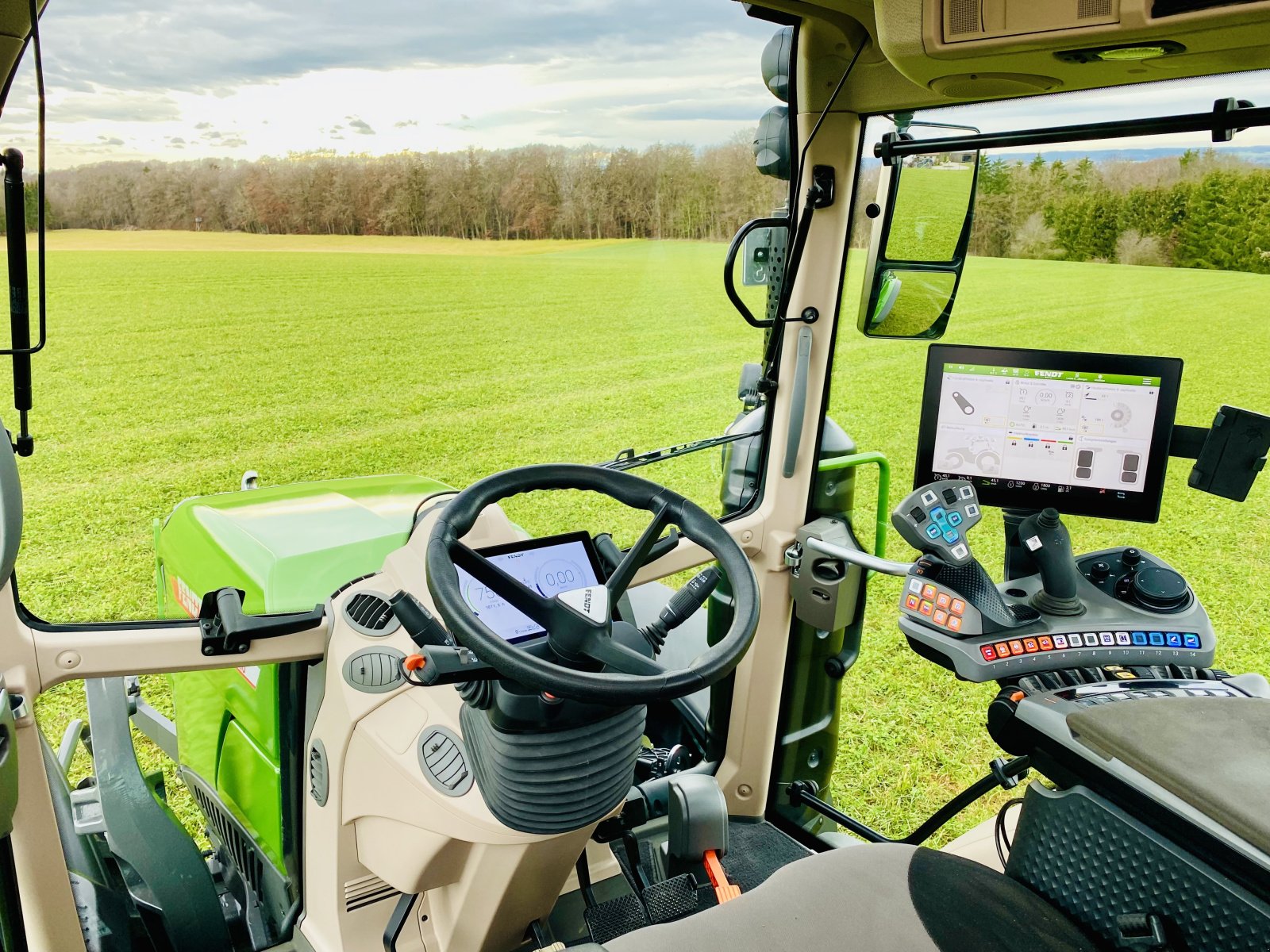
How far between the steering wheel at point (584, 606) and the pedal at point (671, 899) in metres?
0.84

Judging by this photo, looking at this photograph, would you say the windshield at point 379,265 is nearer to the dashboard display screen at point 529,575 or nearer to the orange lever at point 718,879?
the dashboard display screen at point 529,575

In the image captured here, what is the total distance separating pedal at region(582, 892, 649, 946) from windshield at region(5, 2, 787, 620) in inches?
32.2

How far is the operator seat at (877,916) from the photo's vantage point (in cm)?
129

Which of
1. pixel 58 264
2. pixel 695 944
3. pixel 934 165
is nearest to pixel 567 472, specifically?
pixel 695 944

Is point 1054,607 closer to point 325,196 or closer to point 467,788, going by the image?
point 467,788

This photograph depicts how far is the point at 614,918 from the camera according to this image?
6.42 feet

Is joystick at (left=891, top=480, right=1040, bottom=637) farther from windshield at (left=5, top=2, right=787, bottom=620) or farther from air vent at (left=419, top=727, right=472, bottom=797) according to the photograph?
air vent at (left=419, top=727, right=472, bottom=797)

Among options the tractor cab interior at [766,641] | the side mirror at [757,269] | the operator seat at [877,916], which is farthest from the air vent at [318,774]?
the side mirror at [757,269]

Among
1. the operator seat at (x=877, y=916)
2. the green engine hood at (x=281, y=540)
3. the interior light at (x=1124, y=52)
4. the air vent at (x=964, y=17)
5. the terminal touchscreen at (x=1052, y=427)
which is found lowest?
the operator seat at (x=877, y=916)

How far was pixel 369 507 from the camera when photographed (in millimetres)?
2049

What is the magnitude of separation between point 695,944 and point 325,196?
1.40 meters

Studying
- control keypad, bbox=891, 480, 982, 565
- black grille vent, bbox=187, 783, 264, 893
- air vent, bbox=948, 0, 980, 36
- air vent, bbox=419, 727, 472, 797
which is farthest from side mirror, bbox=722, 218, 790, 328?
black grille vent, bbox=187, 783, 264, 893

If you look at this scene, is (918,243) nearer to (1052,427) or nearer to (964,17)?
(1052,427)

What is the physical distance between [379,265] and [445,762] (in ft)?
3.20
